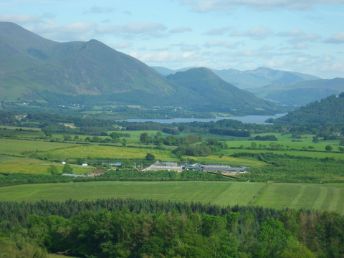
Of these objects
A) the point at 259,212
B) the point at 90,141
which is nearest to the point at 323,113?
the point at 90,141

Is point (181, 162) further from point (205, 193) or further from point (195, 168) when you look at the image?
point (205, 193)

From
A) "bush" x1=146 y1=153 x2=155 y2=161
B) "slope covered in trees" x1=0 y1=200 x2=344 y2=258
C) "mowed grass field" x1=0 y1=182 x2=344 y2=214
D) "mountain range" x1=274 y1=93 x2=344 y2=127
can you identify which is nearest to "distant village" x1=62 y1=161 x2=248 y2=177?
"bush" x1=146 y1=153 x2=155 y2=161

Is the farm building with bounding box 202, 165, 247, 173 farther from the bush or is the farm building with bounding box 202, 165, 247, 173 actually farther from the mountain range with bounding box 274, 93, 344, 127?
the mountain range with bounding box 274, 93, 344, 127

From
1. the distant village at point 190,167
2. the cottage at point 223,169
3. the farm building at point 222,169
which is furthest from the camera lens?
the farm building at point 222,169

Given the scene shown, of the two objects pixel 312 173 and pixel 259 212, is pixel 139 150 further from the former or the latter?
pixel 259 212

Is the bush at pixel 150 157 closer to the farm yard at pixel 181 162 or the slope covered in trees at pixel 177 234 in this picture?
the farm yard at pixel 181 162

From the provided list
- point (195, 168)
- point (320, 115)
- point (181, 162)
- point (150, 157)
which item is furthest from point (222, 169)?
point (320, 115)

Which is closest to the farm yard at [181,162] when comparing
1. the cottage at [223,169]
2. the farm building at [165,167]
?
the farm building at [165,167]
